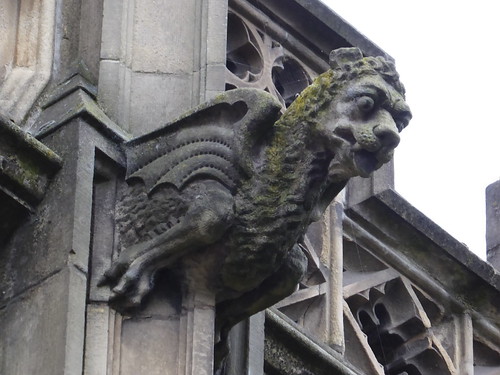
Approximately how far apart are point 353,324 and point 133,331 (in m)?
2.69

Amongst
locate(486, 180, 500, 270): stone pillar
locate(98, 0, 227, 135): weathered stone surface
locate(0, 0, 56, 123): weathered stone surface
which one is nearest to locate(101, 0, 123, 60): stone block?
locate(98, 0, 227, 135): weathered stone surface

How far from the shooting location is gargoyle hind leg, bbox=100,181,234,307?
1067cm

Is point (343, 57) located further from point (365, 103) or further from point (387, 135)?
point (387, 135)

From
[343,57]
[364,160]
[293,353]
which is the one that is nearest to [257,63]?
[293,353]

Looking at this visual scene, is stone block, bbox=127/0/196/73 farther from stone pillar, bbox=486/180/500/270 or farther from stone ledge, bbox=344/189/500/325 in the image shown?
stone pillar, bbox=486/180/500/270

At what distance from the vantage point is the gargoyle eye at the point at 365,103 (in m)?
10.7

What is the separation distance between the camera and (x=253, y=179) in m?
10.8

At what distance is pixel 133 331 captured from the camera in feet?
35.1

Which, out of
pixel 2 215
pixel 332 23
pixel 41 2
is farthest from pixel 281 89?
pixel 2 215

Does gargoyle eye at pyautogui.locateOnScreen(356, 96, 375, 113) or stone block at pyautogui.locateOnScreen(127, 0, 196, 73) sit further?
stone block at pyautogui.locateOnScreen(127, 0, 196, 73)

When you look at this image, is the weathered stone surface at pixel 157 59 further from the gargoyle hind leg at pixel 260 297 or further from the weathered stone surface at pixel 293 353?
the weathered stone surface at pixel 293 353

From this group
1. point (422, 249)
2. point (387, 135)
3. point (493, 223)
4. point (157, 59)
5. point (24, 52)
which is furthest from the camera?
point (493, 223)

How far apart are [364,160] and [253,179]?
425mm

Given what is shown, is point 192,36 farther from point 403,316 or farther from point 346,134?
point 403,316
